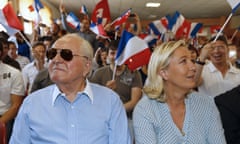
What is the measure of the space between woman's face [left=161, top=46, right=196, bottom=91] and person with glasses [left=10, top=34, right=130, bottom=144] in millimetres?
322

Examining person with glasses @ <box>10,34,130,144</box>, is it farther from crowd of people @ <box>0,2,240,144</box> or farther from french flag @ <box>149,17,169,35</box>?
french flag @ <box>149,17,169,35</box>

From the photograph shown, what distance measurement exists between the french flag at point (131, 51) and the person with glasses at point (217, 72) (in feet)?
1.92

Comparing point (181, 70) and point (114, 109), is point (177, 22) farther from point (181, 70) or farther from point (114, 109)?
point (114, 109)

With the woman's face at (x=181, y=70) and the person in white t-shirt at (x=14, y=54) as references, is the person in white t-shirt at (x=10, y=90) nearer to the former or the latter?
the woman's face at (x=181, y=70)

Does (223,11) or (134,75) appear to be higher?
(223,11)

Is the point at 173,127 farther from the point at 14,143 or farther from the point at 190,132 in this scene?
the point at 14,143

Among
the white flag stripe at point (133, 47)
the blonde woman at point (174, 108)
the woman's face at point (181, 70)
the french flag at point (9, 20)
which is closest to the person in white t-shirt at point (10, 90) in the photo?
the french flag at point (9, 20)

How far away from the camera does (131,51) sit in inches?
109

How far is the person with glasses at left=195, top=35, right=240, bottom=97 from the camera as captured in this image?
311cm

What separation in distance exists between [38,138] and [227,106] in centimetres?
109

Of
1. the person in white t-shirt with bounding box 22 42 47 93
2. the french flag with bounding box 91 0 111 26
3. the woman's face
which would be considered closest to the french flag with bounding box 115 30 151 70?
the woman's face

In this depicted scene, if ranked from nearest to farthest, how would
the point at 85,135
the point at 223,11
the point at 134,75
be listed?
1. the point at 85,135
2. the point at 134,75
3. the point at 223,11

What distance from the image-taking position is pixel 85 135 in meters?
1.75

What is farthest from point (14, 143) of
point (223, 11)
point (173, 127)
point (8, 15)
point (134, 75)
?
point (223, 11)
